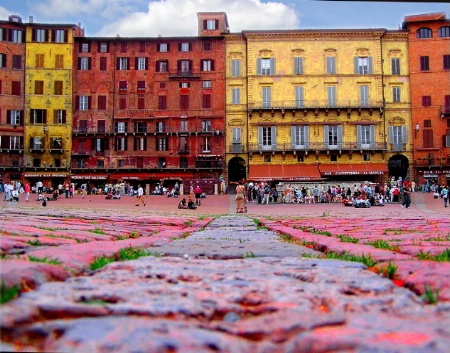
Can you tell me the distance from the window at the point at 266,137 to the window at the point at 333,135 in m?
4.52

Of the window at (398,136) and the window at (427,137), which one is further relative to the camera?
the window at (398,136)

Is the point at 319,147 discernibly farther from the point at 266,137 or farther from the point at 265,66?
the point at 265,66

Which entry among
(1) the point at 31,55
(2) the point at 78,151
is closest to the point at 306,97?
(2) the point at 78,151

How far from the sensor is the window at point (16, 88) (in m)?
43.4

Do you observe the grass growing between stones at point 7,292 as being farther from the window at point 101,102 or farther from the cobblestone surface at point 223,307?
the window at point 101,102

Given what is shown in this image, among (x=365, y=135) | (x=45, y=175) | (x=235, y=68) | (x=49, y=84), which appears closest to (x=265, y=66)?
(x=235, y=68)

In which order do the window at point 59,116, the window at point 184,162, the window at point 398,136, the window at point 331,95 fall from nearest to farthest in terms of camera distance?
the window at point 398,136, the window at point 331,95, the window at point 184,162, the window at point 59,116

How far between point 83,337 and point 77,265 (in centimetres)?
127

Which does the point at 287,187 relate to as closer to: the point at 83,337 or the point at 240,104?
the point at 240,104

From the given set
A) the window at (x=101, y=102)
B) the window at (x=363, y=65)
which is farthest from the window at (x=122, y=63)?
the window at (x=363, y=65)

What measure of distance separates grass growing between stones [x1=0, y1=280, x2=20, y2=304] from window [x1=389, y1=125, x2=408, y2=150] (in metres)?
43.4

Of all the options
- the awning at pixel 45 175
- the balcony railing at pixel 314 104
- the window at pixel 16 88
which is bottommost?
the awning at pixel 45 175

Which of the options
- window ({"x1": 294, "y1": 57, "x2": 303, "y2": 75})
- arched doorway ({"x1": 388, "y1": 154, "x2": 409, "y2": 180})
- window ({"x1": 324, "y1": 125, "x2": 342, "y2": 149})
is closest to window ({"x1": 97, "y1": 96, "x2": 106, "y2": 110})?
window ({"x1": 294, "y1": 57, "x2": 303, "y2": 75})

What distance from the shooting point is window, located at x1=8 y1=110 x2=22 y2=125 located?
43156mm
